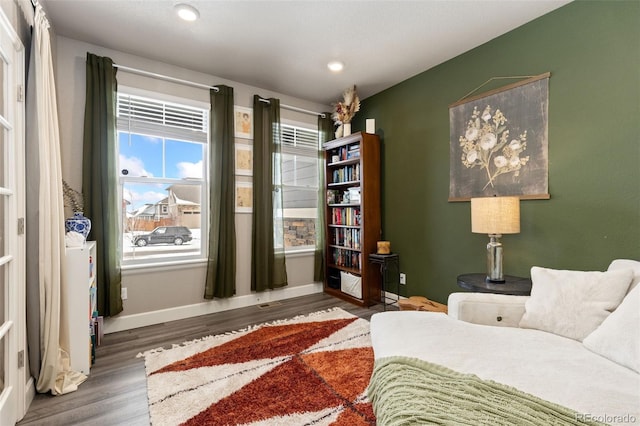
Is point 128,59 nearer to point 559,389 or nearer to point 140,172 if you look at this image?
point 140,172

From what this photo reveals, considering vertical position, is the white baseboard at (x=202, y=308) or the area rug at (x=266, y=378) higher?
the white baseboard at (x=202, y=308)

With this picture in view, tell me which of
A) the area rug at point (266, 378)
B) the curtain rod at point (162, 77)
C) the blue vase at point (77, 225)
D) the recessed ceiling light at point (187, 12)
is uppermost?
the recessed ceiling light at point (187, 12)

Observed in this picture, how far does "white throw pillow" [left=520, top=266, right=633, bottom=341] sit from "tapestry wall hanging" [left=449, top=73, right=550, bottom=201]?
38.6 inches

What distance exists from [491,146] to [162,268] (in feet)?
10.9

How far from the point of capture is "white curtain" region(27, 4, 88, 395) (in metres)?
1.76

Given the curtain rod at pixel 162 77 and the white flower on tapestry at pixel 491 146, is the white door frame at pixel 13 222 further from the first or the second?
the white flower on tapestry at pixel 491 146

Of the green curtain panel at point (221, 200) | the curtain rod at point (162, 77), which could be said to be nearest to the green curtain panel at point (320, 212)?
the green curtain panel at point (221, 200)

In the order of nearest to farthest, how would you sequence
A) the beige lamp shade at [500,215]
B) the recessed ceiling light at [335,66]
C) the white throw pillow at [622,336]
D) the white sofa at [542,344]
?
the white sofa at [542,344] < the white throw pillow at [622,336] < the beige lamp shade at [500,215] < the recessed ceiling light at [335,66]

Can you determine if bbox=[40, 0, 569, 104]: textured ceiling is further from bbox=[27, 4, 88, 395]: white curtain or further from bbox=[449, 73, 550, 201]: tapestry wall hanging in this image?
bbox=[27, 4, 88, 395]: white curtain

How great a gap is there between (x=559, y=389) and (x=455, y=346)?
391 mm

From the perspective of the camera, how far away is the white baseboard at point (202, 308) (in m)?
2.84

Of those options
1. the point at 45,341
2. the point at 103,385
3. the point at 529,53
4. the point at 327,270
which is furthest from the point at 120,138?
the point at 529,53

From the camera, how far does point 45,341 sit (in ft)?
5.87

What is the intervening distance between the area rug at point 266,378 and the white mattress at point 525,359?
1.57 feet
